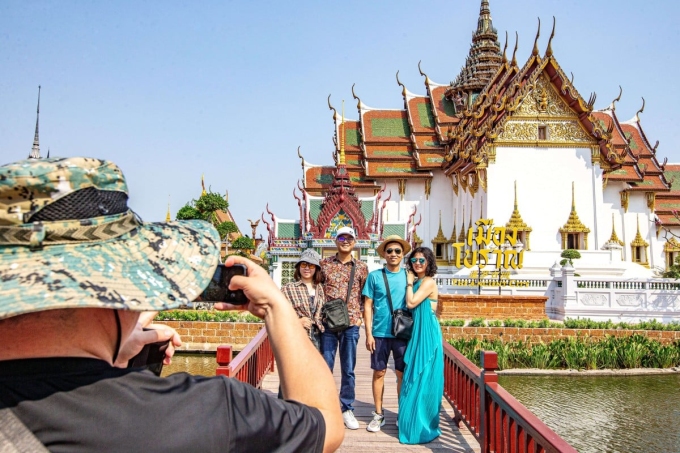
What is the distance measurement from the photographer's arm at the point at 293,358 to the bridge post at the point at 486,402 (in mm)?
2566

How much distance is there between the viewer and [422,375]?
4.02 metres

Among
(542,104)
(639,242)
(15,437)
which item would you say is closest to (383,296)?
(15,437)

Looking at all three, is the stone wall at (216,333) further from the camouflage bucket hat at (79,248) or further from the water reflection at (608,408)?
the camouflage bucket hat at (79,248)

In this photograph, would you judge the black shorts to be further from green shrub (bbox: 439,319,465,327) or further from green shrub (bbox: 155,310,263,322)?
green shrub (bbox: 155,310,263,322)

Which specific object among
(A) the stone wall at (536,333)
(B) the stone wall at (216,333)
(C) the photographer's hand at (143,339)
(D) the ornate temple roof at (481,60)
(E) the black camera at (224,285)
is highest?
(D) the ornate temple roof at (481,60)

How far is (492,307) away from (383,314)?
29.4ft

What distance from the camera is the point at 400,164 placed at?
81.8 feet

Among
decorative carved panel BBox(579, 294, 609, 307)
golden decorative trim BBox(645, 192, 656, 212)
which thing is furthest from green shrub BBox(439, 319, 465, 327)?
golden decorative trim BBox(645, 192, 656, 212)

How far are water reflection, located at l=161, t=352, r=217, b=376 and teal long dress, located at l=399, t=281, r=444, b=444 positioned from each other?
6483 millimetres

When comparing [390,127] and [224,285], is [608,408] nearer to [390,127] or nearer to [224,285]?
[224,285]

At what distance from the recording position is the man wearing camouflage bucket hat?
786 mm

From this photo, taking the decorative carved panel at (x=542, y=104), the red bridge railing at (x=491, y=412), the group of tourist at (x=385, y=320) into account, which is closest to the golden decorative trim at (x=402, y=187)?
the decorative carved panel at (x=542, y=104)

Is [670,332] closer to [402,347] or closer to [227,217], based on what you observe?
[402,347]

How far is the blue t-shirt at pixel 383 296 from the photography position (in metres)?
4.35
